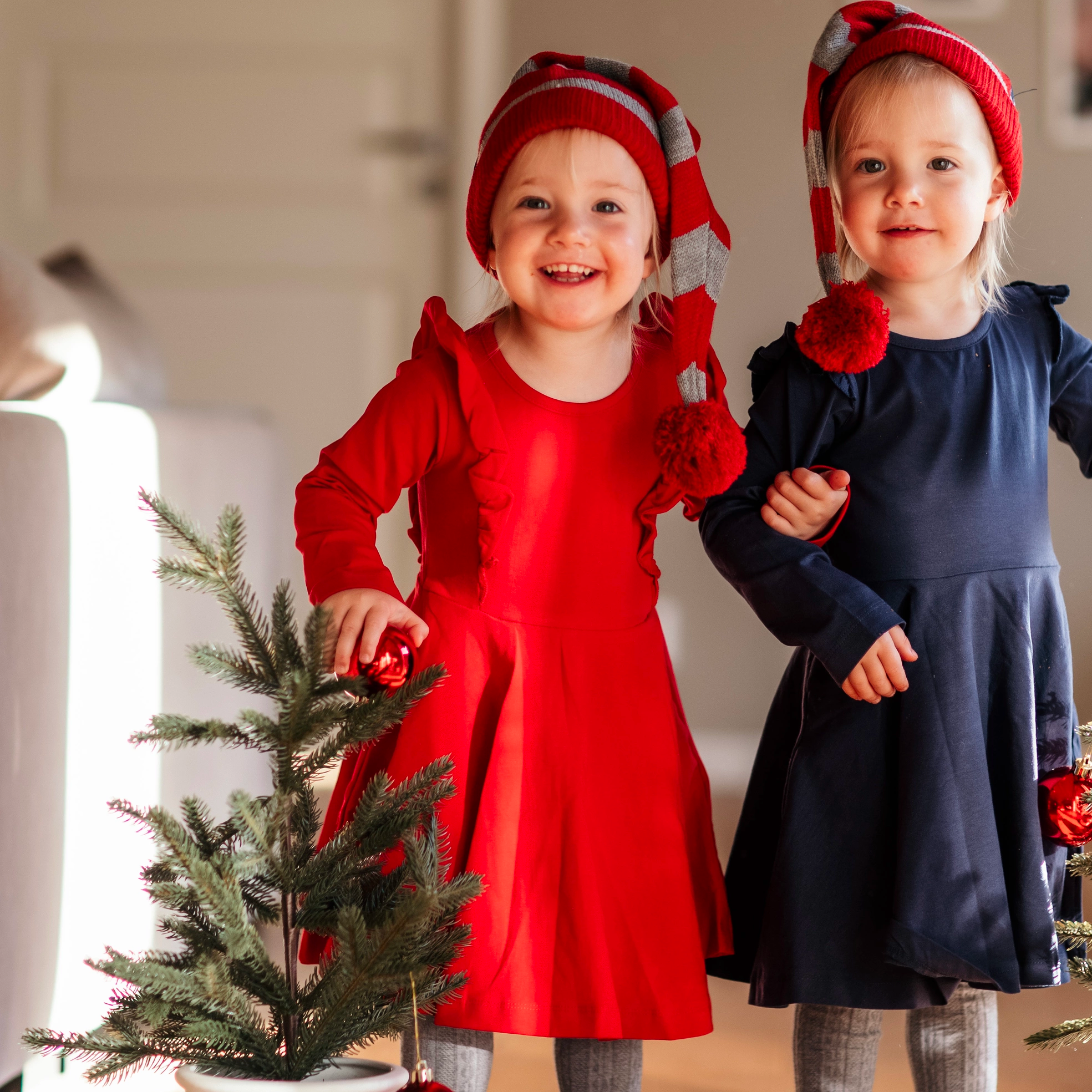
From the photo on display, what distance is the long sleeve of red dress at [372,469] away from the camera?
0.85 m

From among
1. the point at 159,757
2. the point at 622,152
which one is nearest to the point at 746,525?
the point at 622,152

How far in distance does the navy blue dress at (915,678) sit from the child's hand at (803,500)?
0.05ft

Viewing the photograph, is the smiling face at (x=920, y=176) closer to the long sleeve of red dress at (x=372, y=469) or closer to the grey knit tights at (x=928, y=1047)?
the long sleeve of red dress at (x=372, y=469)

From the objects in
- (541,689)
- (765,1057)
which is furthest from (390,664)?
(765,1057)

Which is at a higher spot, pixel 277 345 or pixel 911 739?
pixel 277 345

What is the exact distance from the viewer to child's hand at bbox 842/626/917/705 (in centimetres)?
86

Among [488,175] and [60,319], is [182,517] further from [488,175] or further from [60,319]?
[60,319]

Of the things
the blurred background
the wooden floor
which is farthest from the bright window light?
the wooden floor

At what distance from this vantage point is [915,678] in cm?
89

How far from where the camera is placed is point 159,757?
130 centimetres

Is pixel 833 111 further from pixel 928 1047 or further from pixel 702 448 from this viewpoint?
pixel 928 1047

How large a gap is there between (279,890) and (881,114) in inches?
27.8

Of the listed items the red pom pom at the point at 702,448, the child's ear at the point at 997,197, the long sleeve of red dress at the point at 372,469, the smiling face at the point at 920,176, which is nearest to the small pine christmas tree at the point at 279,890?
the long sleeve of red dress at the point at 372,469

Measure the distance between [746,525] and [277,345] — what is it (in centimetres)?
174
